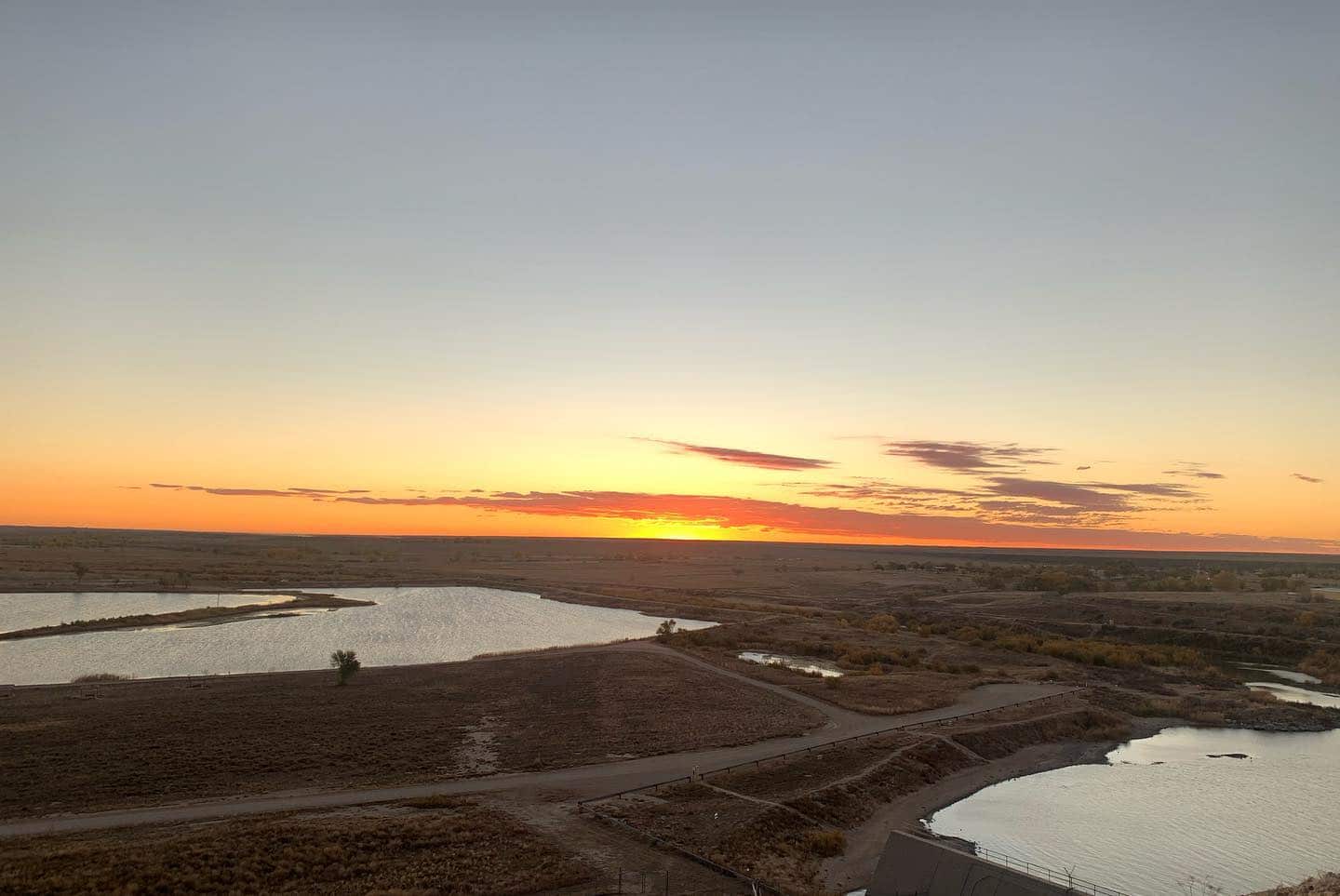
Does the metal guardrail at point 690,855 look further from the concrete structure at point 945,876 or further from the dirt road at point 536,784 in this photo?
the concrete structure at point 945,876

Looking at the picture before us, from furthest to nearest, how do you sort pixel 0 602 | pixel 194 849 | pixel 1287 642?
pixel 0 602
pixel 1287 642
pixel 194 849

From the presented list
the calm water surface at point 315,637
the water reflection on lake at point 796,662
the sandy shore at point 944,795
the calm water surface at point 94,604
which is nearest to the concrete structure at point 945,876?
the sandy shore at point 944,795

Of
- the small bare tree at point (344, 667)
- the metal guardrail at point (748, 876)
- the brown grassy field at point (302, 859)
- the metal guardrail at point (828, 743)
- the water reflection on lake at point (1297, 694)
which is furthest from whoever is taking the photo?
the water reflection on lake at point (1297, 694)

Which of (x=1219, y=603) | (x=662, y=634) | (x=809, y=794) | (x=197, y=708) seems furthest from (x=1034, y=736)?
(x=1219, y=603)

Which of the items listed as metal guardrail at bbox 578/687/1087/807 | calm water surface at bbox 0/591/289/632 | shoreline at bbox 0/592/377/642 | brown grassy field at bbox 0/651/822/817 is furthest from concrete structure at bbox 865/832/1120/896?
calm water surface at bbox 0/591/289/632

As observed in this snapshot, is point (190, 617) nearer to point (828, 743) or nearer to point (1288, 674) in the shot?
point (828, 743)

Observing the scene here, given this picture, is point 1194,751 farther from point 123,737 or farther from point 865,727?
point 123,737

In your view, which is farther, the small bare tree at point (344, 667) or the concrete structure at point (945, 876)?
the small bare tree at point (344, 667)
